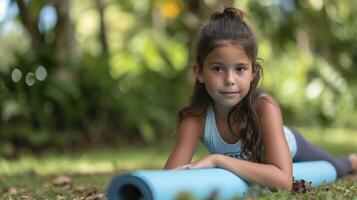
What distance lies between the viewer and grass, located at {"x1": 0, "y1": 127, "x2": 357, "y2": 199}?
336cm

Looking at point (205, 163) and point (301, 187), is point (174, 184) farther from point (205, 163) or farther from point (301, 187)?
point (301, 187)

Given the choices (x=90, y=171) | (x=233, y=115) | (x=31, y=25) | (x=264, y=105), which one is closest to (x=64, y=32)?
(x=31, y=25)

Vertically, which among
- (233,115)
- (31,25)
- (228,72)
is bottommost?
(233,115)

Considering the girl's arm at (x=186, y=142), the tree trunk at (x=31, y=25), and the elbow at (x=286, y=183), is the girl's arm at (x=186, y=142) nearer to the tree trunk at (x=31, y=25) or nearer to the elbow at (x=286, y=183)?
the elbow at (x=286, y=183)

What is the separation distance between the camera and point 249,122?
344 centimetres

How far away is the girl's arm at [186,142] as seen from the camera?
3.52m

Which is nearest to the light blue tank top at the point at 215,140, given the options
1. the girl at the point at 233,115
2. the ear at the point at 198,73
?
the girl at the point at 233,115

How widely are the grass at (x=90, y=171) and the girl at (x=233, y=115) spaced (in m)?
0.17

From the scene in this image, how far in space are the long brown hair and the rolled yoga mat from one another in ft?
1.16

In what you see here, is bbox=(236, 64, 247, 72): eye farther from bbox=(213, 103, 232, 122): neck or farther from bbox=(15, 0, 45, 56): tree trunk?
bbox=(15, 0, 45, 56): tree trunk

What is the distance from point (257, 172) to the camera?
316cm

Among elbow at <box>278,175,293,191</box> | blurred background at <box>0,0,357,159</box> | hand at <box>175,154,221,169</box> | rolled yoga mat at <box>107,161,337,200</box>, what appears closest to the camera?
rolled yoga mat at <box>107,161,337,200</box>

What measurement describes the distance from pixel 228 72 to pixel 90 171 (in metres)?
2.92

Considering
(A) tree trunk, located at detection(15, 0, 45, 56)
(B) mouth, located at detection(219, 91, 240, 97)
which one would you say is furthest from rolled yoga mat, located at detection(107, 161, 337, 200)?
(A) tree trunk, located at detection(15, 0, 45, 56)
